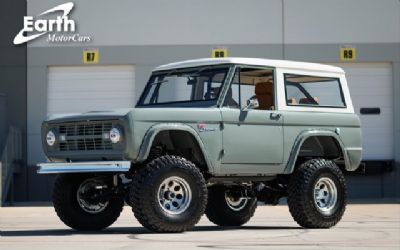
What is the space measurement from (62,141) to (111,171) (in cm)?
95

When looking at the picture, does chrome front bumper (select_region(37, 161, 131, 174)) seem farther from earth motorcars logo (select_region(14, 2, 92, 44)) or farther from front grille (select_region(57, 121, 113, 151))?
earth motorcars logo (select_region(14, 2, 92, 44))

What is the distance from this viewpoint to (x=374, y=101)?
1041 inches

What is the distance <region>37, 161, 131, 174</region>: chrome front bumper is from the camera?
11367 mm

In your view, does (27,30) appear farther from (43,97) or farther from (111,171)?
(111,171)

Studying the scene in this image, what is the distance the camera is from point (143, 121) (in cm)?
1159

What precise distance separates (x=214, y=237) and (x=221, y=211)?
2.59m

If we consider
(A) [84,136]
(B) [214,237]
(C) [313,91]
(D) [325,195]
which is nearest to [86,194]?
(A) [84,136]

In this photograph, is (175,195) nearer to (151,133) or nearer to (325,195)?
(151,133)

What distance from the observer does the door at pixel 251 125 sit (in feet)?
40.8

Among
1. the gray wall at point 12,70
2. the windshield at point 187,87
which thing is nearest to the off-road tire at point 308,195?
the windshield at point 187,87

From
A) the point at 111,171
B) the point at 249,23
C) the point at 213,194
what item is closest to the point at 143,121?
the point at 111,171

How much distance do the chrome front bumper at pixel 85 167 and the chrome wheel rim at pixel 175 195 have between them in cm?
57

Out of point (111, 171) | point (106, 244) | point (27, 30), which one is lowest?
point (106, 244)

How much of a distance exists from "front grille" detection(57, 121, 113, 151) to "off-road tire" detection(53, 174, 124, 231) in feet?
1.95
